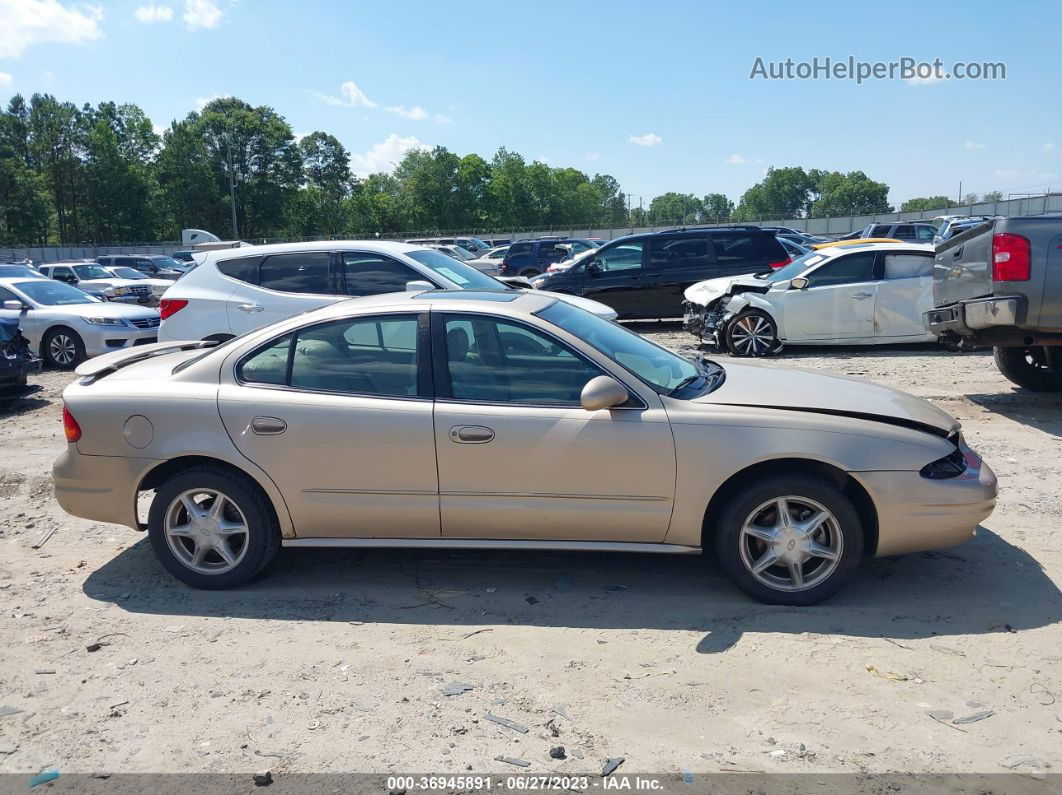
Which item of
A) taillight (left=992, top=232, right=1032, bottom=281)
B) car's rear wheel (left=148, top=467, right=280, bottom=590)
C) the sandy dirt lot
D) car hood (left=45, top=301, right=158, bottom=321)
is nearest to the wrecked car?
car hood (left=45, top=301, right=158, bottom=321)

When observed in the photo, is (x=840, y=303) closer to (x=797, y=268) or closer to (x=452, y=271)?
(x=797, y=268)

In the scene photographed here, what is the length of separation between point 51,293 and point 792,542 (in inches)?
553

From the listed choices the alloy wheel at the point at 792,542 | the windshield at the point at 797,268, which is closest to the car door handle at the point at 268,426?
the alloy wheel at the point at 792,542

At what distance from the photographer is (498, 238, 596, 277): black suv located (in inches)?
1185

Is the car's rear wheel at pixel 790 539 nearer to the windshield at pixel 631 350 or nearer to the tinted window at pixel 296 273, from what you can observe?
the windshield at pixel 631 350

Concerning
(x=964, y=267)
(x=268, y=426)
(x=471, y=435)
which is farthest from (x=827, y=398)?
(x=964, y=267)

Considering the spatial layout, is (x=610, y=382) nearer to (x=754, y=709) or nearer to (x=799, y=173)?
(x=754, y=709)

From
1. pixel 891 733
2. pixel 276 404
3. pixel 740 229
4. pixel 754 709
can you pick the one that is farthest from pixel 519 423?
pixel 740 229

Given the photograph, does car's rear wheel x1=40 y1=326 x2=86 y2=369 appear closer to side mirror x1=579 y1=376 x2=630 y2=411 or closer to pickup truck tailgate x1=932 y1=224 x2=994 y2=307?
side mirror x1=579 y1=376 x2=630 y2=411

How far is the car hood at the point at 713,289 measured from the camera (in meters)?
13.0

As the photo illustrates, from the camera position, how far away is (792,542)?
4371 mm

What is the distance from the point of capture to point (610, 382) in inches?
174

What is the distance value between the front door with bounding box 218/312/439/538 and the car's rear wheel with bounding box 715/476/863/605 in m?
1.57

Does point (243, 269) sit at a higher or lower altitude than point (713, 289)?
higher
